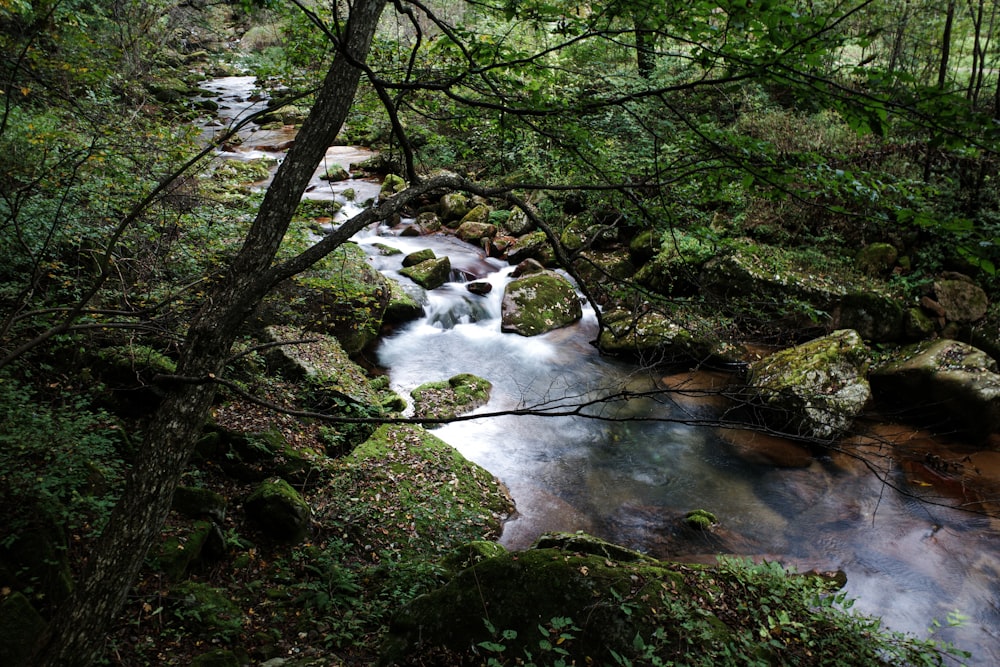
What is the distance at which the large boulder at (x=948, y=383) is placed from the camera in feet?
28.9

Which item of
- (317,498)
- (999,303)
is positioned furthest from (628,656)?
(999,303)

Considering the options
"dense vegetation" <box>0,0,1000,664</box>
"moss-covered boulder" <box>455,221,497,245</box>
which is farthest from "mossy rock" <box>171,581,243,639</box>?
"moss-covered boulder" <box>455,221,497,245</box>

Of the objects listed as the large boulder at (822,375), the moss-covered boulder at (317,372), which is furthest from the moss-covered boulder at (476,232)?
the large boulder at (822,375)

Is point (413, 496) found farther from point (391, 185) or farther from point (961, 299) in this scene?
point (391, 185)

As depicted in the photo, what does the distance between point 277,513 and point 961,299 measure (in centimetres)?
1338

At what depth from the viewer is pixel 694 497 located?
26.5ft

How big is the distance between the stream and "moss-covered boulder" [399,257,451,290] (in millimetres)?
1876

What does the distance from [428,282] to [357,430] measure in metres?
6.28

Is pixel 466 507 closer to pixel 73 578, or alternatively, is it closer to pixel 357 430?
pixel 357 430

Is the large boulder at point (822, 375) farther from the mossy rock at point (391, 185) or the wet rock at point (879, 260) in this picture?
the mossy rock at point (391, 185)

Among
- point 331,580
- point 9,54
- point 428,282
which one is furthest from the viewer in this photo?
point 428,282

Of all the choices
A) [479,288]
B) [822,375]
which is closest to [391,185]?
[479,288]

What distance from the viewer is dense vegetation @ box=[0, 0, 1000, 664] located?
2855mm

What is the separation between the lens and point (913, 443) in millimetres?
8883
